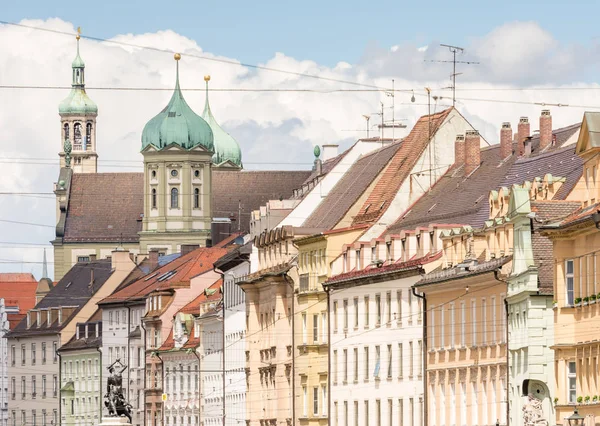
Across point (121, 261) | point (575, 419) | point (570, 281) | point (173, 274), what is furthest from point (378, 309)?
point (121, 261)

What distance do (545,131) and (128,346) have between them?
72598 millimetres

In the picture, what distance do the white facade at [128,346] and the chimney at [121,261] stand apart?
12.4 m

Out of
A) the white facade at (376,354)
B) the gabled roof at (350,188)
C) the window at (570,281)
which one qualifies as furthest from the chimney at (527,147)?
the window at (570,281)

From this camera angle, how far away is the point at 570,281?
→ 249 ft

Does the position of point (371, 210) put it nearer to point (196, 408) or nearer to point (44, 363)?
point (196, 408)

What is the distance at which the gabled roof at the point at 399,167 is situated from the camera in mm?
111875

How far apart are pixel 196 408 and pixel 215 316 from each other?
26.8ft

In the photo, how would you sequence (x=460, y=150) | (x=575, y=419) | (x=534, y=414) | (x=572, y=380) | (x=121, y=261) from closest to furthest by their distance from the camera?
1. (x=534, y=414)
2. (x=575, y=419)
3. (x=572, y=380)
4. (x=460, y=150)
5. (x=121, y=261)

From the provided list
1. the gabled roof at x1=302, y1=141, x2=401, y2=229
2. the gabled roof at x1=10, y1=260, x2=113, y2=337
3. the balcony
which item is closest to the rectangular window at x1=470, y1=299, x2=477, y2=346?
the balcony

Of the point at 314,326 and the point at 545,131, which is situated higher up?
the point at 545,131

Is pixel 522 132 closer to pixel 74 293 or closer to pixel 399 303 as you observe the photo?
pixel 399 303

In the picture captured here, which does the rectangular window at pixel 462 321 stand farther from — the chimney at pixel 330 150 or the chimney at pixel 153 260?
the chimney at pixel 153 260

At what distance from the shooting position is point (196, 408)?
5723 inches

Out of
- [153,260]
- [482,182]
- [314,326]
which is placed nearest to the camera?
[482,182]
